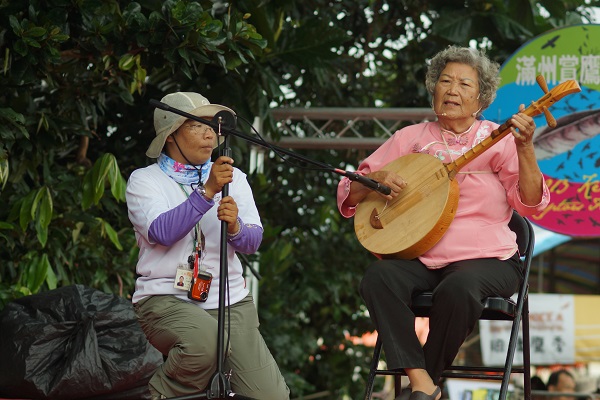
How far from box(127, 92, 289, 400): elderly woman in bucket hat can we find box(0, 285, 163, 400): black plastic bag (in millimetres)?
969

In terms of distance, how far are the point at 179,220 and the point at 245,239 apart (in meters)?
0.27

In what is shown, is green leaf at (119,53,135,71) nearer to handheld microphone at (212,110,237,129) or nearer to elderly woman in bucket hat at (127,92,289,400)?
elderly woman in bucket hat at (127,92,289,400)

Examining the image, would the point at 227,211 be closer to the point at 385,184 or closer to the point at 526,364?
the point at 385,184

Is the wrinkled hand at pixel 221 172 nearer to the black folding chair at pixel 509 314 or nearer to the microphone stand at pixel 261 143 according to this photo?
the microphone stand at pixel 261 143

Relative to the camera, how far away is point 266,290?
7434 mm

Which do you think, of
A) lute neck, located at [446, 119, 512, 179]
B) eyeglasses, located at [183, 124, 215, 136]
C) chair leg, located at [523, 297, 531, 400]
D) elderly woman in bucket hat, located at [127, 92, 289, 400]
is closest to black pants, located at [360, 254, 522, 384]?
chair leg, located at [523, 297, 531, 400]

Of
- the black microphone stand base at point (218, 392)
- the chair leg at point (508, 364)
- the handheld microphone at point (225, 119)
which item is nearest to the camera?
the black microphone stand base at point (218, 392)

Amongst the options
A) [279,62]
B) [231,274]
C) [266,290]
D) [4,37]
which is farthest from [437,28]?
[231,274]

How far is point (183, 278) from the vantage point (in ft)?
10.9

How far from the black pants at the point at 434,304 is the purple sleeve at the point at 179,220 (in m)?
0.66

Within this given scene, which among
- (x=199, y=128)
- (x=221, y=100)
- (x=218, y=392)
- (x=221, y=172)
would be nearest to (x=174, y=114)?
(x=199, y=128)

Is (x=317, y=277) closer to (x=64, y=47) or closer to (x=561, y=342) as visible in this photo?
(x=561, y=342)

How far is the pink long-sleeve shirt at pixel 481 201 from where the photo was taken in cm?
352

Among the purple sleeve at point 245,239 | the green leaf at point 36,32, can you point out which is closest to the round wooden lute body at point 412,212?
the purple sleeve at point 245,239
